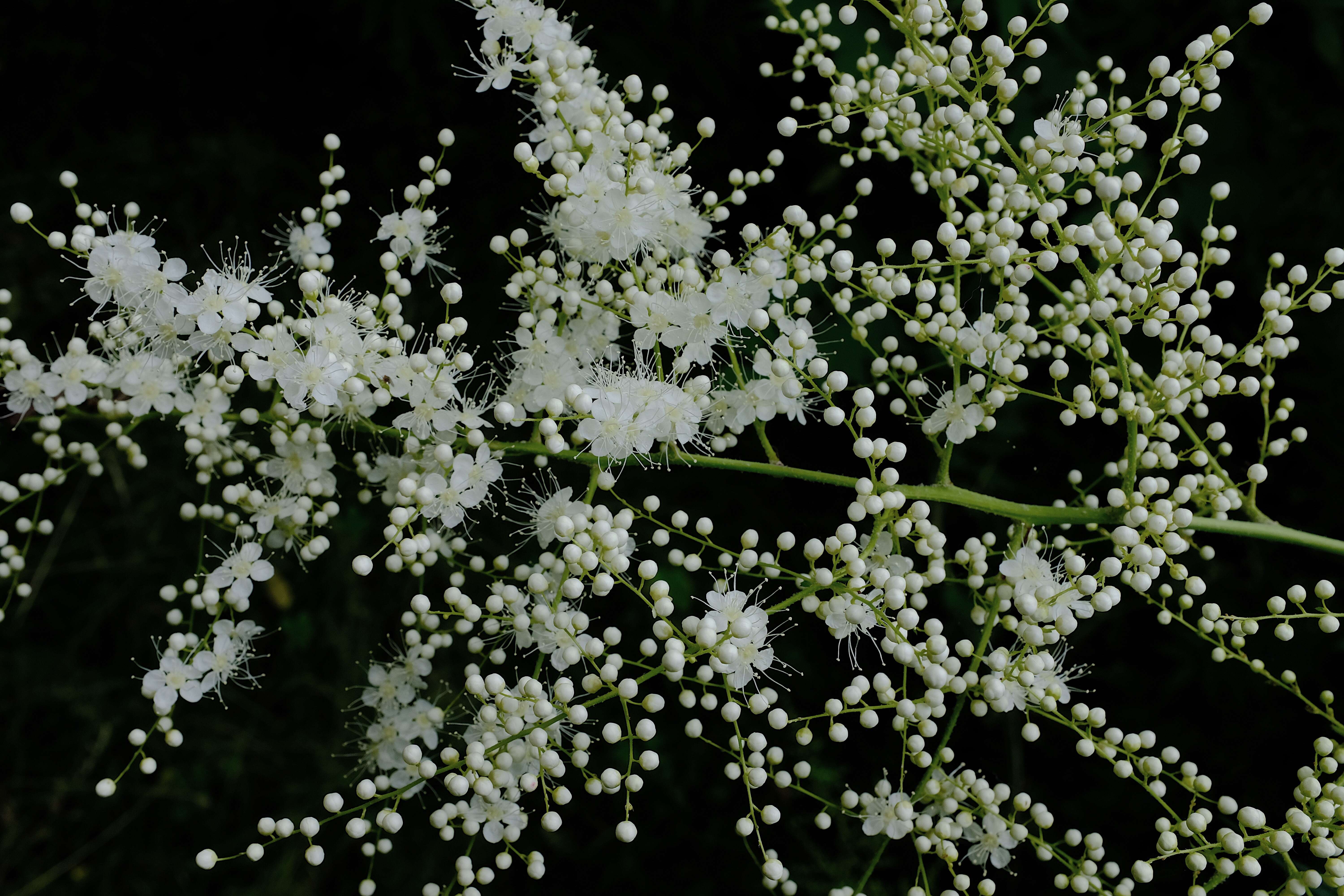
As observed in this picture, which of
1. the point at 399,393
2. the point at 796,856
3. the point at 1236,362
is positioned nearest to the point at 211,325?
the point at 399,393

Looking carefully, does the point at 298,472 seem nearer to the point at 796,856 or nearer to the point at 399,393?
the point at 399,393

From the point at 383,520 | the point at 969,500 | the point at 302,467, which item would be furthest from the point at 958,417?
the point at 383,520

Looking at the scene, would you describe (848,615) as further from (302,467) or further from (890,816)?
(302,467)

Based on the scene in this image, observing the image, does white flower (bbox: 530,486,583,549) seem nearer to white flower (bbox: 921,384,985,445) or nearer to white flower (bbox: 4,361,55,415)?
white flower (bbox: 921,384,985,445)

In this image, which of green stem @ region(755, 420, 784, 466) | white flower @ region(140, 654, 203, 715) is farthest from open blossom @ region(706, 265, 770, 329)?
white flower @ region(140, 654, 203, 715)

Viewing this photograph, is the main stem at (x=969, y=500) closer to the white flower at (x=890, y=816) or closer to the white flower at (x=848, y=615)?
the white flower at (x=848, y=615)
